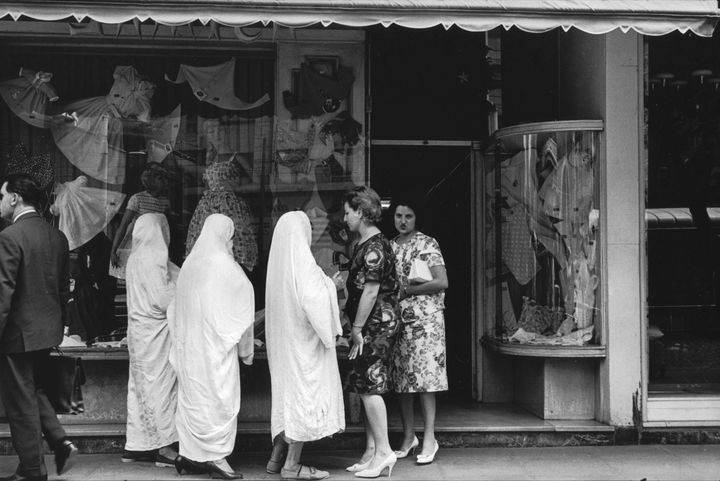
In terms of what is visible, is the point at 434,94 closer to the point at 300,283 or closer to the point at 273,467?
the point at 300,283

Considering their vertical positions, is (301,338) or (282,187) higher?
(282,187)

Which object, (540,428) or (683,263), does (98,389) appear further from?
(683,263)

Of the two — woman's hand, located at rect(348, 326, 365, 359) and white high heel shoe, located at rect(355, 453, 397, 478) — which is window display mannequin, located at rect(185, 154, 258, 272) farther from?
white high heel shoe, located at rect(355, 453, 397, 478)

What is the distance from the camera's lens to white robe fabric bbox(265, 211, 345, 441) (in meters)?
5.84

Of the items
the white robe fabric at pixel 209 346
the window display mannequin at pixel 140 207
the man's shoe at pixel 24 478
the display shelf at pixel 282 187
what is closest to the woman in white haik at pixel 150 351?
the white robe fabric at pixel 209 346

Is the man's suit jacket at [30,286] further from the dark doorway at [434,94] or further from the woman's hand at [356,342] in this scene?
the dark doorway at [434,94]

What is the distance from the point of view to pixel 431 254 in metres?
6.53

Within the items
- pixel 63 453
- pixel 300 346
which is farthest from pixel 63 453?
pixel 300 346

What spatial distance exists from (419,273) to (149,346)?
208cm

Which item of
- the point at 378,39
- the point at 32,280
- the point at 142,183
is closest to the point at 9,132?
the point at 142,183

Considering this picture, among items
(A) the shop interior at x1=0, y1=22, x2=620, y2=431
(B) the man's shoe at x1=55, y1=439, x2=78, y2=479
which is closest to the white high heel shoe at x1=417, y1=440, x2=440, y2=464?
(A) the shop interior at x1=0, y1=22, x2=620, y2=431

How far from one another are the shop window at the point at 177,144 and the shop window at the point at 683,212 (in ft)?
8.38

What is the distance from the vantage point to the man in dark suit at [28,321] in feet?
18.4

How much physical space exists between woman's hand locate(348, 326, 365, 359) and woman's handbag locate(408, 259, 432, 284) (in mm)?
723
